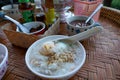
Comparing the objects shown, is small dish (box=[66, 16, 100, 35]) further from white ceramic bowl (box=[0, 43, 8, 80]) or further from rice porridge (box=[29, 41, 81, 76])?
white ceramic bowl (box=[0, 43, 8, 80])

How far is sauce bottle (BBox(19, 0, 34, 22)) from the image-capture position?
22.7 inches

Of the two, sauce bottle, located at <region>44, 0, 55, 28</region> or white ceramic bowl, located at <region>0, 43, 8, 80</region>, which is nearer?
white ceramic bowl, located at <region>0, 43, 8, 80</region>

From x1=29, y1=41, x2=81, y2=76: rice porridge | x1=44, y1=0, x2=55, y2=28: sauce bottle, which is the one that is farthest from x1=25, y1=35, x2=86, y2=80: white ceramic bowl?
x1=44, y1=0, x2=55, y2=28: sauce bottle

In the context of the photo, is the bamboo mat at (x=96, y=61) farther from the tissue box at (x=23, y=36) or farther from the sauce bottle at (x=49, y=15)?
the sauce bottle at (x=49, y=15)

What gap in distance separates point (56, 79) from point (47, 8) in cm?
35

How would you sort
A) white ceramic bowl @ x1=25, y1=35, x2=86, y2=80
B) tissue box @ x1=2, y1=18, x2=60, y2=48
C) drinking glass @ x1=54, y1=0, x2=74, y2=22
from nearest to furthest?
1. white ceramic bowl @ x1=25, y1=35, x2=86, y2=80
2. tissue box @ x1=2, y1=18, x2=60, y2=48
3. drinking glass @ x1=54, y1=0, x2=74, y2=22

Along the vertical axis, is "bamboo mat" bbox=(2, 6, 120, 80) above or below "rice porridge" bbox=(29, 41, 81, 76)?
below

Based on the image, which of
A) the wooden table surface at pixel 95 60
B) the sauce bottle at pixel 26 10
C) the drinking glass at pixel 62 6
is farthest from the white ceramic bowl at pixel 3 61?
the drinking glass at pixel 62 6

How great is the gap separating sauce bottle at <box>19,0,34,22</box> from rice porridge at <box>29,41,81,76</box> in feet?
0.63

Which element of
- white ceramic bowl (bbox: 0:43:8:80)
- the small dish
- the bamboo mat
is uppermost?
the small dish

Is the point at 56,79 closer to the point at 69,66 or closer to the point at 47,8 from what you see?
the point at 69,66

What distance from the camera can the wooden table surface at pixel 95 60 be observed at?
0.43 meters

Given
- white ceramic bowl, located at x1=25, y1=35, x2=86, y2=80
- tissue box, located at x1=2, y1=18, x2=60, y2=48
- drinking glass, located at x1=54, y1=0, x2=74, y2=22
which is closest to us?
white ceramic bowl, located at x1=25, y1=35, x2=86, y2=80

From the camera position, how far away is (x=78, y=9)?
651 mm
